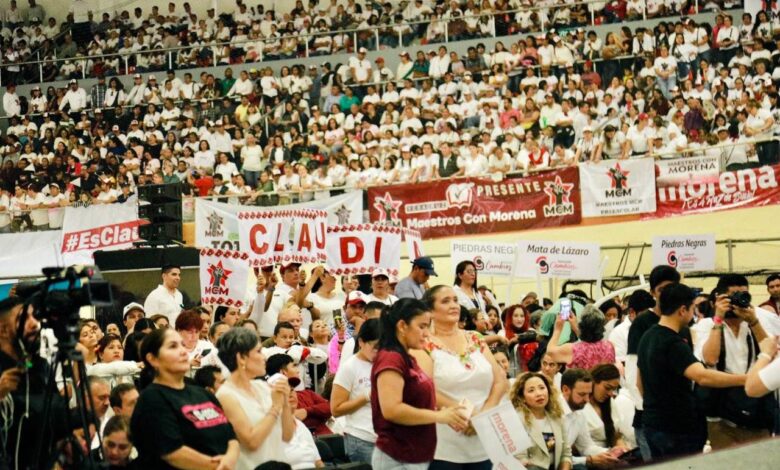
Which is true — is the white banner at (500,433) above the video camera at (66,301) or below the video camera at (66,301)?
below

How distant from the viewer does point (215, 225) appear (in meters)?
18.3

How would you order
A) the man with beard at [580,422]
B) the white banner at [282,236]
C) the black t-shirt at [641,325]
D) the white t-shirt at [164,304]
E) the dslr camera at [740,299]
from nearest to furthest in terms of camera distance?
the dslr camera at [740,299] → the black t-shirt at [641,325] → the man with beard at [580,422] → the white t-shirt at [164,304] → the white banner at [282,236]

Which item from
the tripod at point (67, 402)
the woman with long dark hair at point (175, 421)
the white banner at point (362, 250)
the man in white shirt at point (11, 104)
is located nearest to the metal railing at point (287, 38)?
the man in white shirt at point (11, 104)

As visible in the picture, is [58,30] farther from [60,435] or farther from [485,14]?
[60,435]

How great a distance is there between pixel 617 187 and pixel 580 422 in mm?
11357

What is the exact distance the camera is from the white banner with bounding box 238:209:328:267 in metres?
13.1

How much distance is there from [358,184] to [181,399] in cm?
1425

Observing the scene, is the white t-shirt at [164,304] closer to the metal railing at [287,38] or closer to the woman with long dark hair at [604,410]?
the woman with long dark hair at [604,410]

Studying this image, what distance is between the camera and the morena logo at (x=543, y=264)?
14938 mm

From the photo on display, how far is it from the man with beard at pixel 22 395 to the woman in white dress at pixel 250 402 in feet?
2.92

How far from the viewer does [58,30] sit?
3294 centimetres

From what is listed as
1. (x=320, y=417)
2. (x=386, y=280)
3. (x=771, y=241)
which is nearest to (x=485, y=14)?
(x=771, y=241)

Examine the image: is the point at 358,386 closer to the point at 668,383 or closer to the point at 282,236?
the point at 668,383

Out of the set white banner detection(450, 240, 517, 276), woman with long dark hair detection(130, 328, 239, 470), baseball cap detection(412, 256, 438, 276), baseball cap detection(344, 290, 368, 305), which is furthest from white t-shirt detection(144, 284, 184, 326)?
woman with long dark hair detection(130, 328, 239, 470)
